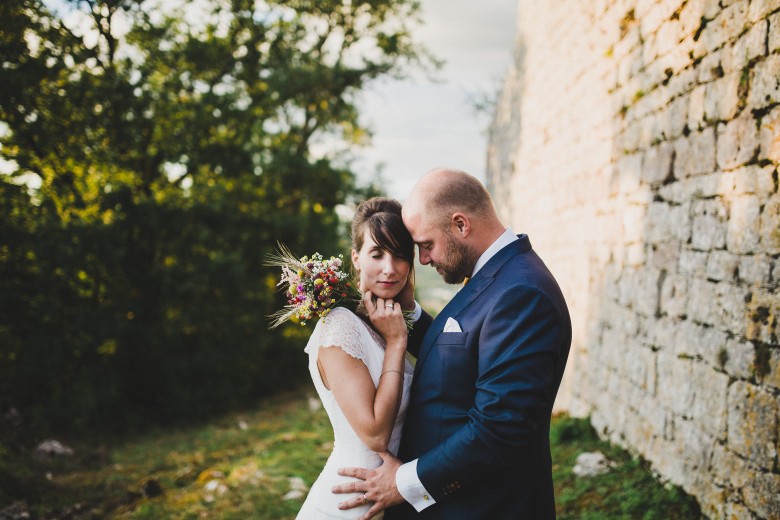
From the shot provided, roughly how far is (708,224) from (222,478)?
519 cm

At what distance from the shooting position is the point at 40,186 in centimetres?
746

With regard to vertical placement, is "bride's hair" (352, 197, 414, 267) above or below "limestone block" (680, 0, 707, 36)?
below

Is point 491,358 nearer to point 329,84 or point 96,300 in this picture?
point 96,300

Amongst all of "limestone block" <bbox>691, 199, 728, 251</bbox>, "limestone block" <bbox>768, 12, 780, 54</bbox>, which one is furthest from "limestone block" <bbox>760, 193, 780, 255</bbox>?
"limestone block" <bbox>768, 12, 780, 54</bbox>

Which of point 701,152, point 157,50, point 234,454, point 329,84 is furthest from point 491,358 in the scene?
point 329,84

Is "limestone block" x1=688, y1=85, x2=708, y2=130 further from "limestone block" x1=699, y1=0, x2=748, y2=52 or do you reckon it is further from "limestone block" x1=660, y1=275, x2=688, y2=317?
"limestone block" x1=660, y1=275, x2=688, y2=317

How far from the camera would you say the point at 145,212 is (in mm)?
8188

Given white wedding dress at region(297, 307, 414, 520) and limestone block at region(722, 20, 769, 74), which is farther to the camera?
limestone block at region(722, 20, 769, 74)

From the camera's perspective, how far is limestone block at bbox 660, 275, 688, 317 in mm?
3594

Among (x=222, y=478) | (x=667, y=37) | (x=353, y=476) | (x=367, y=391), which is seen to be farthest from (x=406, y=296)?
(x=222, y=478)

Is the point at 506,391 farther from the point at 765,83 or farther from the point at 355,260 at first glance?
the point at 765,83

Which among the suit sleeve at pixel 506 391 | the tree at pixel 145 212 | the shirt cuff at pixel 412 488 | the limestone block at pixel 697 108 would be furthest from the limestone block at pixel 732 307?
the tree at pixel 145 212

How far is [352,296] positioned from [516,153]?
23.4 ft

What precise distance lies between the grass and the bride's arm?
2.32 meters
